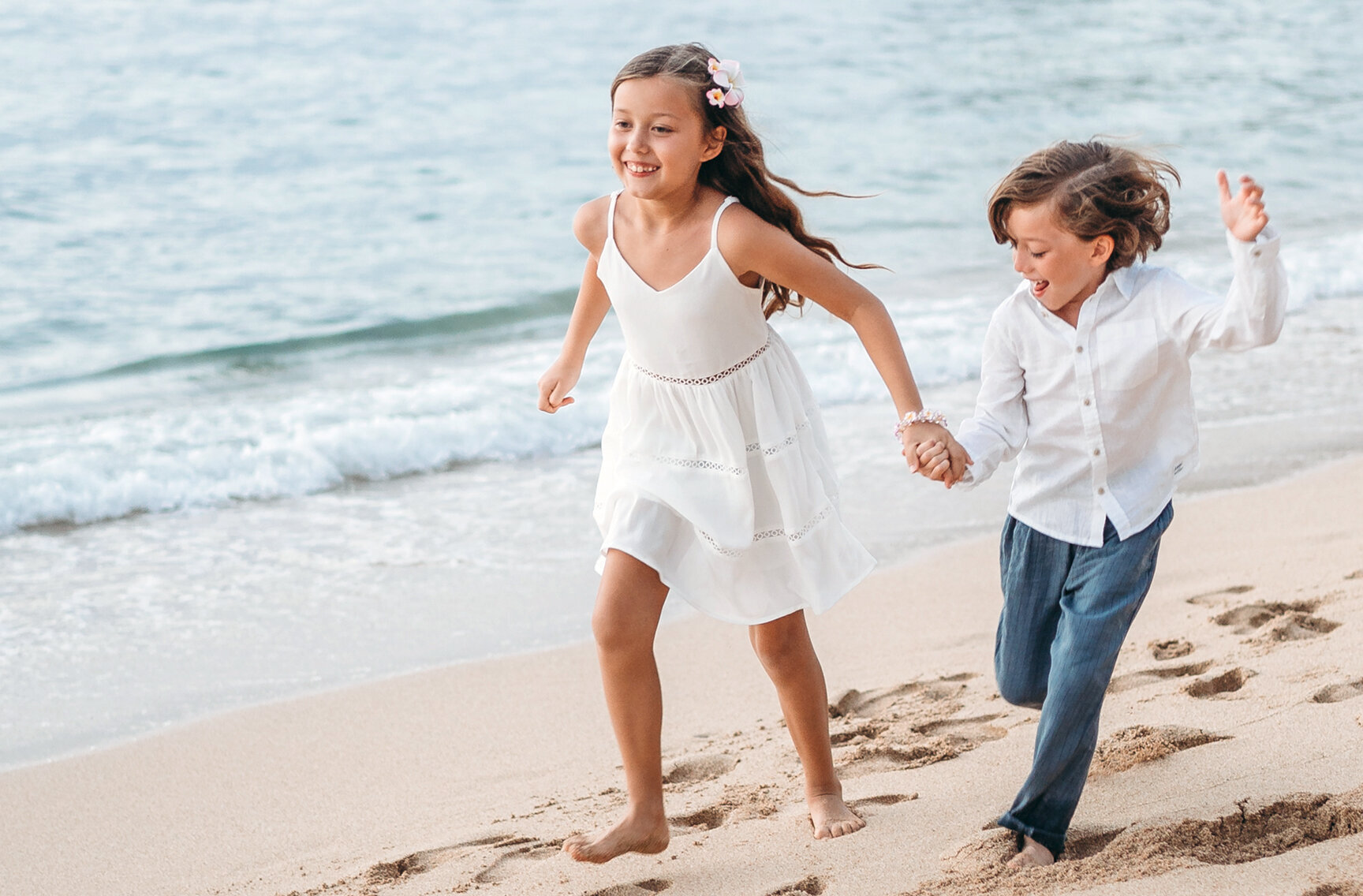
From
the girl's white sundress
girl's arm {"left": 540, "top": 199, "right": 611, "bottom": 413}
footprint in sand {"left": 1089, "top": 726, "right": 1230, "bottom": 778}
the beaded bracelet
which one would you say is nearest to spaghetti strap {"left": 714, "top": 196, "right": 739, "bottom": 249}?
the girl's white sundress

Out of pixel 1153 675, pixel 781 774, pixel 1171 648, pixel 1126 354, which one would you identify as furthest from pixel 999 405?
pixel 1171 648

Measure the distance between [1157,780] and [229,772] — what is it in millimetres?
2303

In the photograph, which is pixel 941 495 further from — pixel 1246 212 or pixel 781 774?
pixel 1246 212

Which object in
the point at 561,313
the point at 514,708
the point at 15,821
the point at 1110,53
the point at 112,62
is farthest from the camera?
the point at 1110,53

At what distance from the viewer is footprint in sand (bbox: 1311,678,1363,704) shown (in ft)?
9.95

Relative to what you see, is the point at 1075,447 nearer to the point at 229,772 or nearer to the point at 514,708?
the point at 514,708

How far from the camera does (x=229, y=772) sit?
11.3 ft

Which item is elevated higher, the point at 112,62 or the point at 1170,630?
the point at 112,62

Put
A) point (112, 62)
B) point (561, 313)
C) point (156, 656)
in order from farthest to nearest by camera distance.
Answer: point (112, 62)
point (561, 313)
point (156, 656)

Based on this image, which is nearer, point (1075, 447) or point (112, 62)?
point (1075, 447)

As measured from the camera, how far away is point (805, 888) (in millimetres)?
2568

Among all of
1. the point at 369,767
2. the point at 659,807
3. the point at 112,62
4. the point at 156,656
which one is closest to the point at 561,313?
the point at 156,656

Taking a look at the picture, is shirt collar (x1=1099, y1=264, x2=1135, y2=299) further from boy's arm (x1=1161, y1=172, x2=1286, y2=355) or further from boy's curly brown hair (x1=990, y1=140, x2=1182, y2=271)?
boy's arm (x1=1161, y1=172, x2=1286, y2=355)

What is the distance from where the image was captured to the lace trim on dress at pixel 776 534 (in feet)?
9.06
